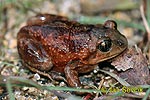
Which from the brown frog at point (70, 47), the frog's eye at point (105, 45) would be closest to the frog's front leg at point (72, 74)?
the brown frog at point (70, 47)

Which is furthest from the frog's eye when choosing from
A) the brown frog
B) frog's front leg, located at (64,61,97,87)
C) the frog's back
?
frog's front leg, located at (64,61,97,87)

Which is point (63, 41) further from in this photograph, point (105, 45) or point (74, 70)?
point (105, 45)

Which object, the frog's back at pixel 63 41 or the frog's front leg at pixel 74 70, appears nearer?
the frog's front leg at pixel 74 70

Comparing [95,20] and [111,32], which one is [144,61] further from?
[95,20]

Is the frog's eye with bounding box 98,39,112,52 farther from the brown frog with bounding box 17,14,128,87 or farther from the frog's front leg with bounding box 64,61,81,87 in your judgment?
the frog's front leg with bounding box 64,61,81,87

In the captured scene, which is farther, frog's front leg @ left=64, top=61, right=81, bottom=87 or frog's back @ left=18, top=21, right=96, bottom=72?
frog's back @ left=18, top=21, right=96, bottom=72

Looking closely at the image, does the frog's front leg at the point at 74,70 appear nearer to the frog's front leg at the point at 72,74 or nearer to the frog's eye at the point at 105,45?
the frog's front leg at the point at 72,74

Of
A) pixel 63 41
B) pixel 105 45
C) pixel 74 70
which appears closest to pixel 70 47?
pixel 63 41
